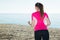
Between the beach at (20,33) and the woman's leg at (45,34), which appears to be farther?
the beach at (20,33)

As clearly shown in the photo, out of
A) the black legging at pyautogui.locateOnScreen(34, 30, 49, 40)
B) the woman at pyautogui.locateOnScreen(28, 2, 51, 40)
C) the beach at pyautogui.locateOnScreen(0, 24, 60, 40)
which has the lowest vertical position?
the beach at pyautogui.locateOnScreen(0, 24, 60, 40)

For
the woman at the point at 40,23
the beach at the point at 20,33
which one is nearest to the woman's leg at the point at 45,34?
the woman at the point at 40,23

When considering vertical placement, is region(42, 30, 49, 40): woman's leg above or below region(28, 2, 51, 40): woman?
below

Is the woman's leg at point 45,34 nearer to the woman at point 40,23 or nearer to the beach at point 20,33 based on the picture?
the woman at point 40,23

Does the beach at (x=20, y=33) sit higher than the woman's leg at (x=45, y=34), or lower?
lower

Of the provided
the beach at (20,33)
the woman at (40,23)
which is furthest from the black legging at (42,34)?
the beach at (20,33)

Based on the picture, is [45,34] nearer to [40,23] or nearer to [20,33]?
[40,23]

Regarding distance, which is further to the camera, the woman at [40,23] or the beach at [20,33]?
the beach at [20,33]

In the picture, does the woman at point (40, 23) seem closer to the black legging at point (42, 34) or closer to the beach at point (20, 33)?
the black legging at point (42, 34)

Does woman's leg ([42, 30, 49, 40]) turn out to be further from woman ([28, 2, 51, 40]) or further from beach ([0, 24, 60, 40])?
beach ([0, 24, 60, 40])

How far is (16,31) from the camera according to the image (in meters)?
9.83

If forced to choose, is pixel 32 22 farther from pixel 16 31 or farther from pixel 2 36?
pixel 16 31

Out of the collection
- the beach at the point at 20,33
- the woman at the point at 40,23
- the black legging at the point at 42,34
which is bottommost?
the beach at the point at 20,33

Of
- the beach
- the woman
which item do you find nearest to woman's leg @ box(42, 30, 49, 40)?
the woman
